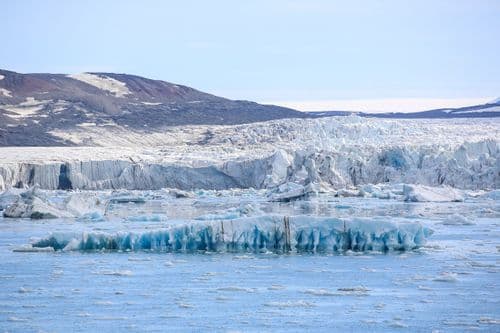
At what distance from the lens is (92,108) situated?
43.5m

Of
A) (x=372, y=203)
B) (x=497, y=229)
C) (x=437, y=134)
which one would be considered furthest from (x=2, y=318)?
(x=437, y=134)

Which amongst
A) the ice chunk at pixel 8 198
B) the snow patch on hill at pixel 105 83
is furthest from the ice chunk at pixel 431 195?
the snow patch on hill at pixel 105 83

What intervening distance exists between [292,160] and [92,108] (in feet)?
61.8

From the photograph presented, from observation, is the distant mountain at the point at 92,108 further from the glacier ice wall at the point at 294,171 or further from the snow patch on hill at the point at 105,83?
the glacier ice wall at the point at 294,171

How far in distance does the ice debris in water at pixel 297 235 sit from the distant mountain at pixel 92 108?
26010mm

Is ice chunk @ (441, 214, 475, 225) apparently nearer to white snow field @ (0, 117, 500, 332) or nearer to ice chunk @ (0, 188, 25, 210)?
white snow field @ (0, 117, 500, 332)

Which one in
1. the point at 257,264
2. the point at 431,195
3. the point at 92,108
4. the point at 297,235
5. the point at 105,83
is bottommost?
the point at 431,195

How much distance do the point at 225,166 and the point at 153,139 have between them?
1160 cm

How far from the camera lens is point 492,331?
6.27 m

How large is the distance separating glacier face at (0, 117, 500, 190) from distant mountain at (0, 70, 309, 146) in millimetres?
6107

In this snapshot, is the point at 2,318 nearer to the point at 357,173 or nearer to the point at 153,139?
the point at 357,173

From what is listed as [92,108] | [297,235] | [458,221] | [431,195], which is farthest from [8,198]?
[92,108]

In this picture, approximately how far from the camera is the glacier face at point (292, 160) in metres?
24.9

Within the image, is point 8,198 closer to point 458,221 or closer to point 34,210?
point 34,210
